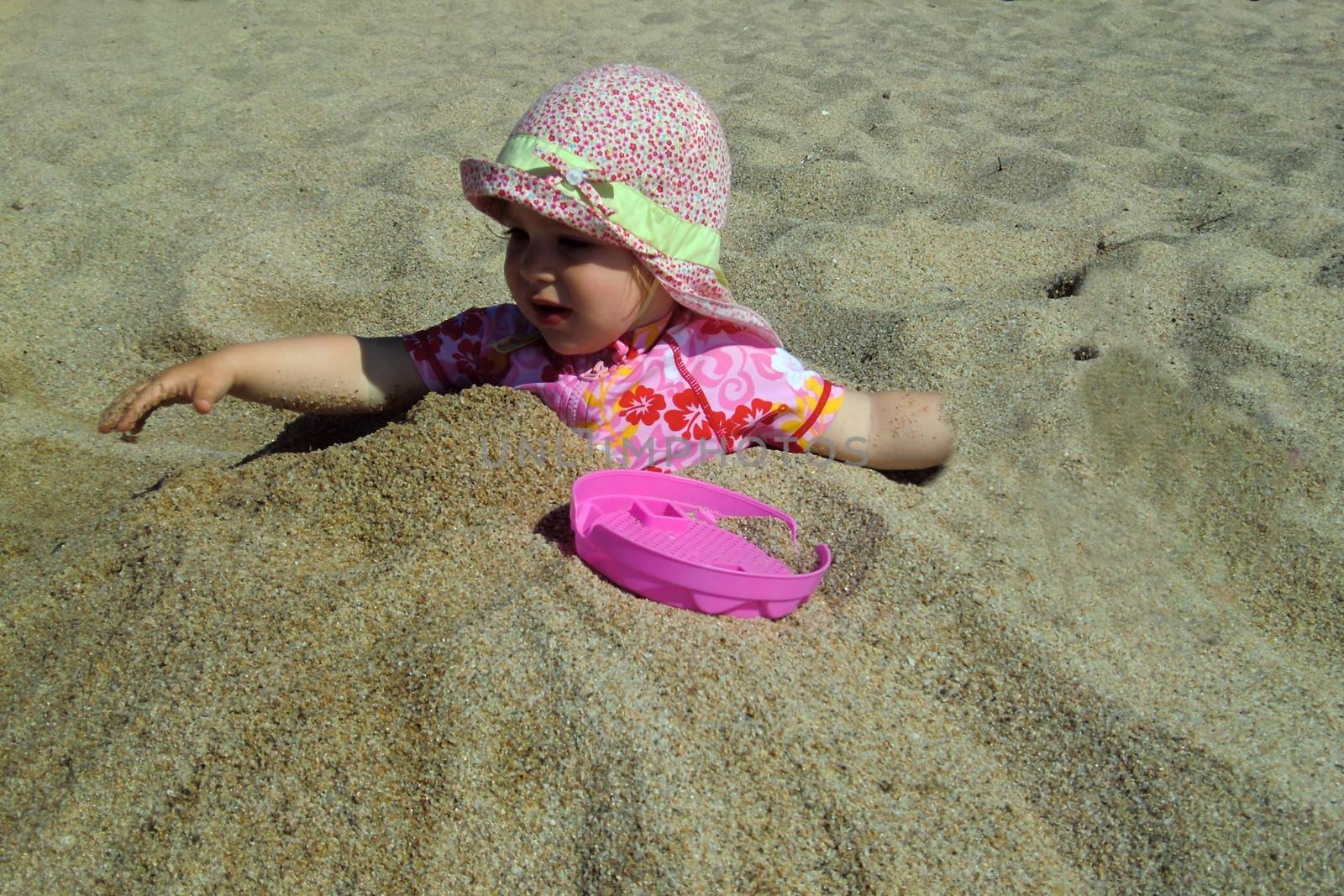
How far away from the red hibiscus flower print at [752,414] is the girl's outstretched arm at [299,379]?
61cm

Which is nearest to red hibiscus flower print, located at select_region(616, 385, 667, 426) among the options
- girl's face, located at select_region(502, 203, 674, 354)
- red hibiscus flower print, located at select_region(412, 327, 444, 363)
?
girl's face, located at select_region(502, 203, 674, 354)

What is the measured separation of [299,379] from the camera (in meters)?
1.89

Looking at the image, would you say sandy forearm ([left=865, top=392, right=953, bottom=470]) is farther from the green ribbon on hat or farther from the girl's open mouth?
the girl's open mouth

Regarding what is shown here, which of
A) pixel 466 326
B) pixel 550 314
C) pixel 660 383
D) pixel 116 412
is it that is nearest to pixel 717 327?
pixel 660 383

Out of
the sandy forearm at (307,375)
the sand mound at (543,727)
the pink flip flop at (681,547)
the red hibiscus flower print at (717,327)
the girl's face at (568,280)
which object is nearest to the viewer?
the sand mound at (543,727)

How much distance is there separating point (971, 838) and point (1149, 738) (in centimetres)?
31

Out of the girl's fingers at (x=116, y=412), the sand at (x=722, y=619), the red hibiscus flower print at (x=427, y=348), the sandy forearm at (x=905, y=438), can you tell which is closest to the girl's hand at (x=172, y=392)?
the girl's fingers at (x=116, y=412)

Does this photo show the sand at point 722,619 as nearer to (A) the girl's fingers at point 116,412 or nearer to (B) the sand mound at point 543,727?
(B) the sand mound at point 543,727

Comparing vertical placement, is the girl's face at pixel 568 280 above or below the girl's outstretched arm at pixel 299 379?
above

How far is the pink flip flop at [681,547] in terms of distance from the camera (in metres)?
1.44

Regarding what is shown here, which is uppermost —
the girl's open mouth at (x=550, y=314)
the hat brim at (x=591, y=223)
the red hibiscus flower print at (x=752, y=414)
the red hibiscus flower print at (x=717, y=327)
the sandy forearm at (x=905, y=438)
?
the hat brim at (x=591, y=223)

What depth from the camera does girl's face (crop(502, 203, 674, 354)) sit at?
5.67ft

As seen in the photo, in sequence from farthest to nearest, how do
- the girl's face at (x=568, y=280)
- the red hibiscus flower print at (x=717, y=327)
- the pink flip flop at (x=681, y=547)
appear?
1. the red hibiscus flower print at (x=717, y=327)
2. the girl's face at (x=568, y=280)
3. the pink flip flop at (x=681, y=547)

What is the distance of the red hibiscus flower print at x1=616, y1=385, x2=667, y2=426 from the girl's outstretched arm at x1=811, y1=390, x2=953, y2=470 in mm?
308
